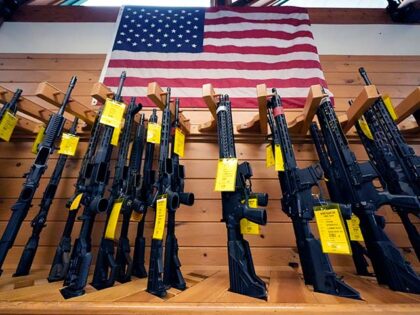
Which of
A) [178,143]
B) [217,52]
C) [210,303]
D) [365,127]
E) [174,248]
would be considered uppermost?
[217,52]

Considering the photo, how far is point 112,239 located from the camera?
87cm

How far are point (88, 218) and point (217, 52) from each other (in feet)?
4.75

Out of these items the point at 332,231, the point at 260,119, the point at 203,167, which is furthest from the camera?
the point at 203,167

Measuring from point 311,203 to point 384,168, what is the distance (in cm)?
52

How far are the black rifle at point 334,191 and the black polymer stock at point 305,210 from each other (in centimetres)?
26

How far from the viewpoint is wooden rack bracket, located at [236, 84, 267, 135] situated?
1.06m

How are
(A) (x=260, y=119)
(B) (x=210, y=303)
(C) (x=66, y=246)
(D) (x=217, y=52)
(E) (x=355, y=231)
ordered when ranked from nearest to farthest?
1. (B) (x=210, y=303)
2. (E) (x=355, y=231)
3. (C) (x=66, y=246)
4. (A) (x=260, y=119)
5. (D) (x=217, y=52)

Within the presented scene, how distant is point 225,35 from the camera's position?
1836 mm

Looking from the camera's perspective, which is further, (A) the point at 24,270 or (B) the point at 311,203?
(A) the point at 24,270

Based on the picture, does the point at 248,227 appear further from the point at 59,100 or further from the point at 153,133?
the point at 59,100

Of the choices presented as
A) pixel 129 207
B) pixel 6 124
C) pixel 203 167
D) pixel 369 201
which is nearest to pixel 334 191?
pixel 369 201

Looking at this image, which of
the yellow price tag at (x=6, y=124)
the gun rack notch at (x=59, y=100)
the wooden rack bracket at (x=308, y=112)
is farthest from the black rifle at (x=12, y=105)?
the wooden rack bracket at (x=308, y=112)

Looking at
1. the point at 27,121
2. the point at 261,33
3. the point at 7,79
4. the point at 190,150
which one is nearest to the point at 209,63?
the point at 261,33

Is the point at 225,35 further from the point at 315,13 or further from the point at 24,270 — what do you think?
the point at 24,270
